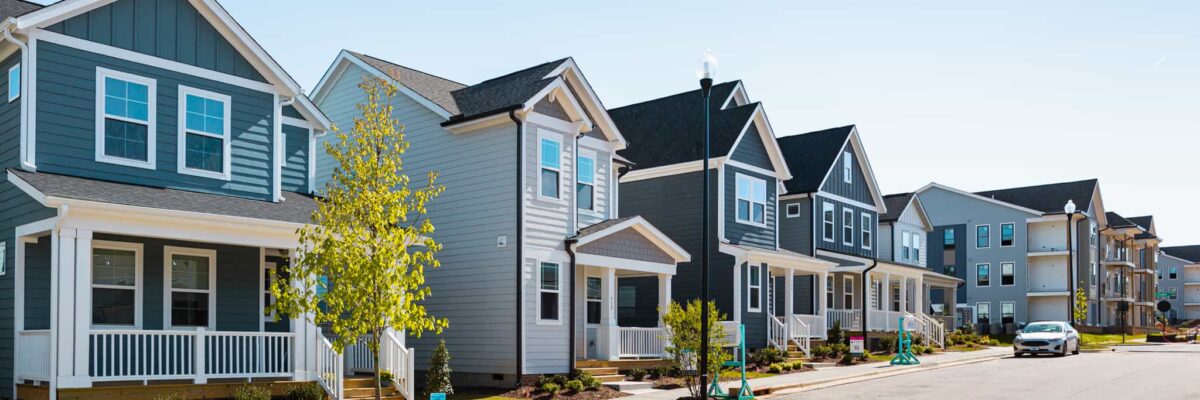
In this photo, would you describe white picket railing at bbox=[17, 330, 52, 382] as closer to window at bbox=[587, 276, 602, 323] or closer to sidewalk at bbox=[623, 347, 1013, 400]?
sidewalk at bbox=[623, 347, 1013, 400]

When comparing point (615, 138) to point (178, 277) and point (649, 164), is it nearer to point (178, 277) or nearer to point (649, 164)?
point (649, 164)

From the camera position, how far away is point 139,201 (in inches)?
675

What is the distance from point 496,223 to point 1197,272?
132879mm

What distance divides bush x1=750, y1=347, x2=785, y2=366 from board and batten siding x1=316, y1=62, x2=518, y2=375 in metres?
9.43

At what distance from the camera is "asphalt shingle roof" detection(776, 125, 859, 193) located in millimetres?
38812

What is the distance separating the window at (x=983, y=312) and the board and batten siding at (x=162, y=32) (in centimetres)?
5838

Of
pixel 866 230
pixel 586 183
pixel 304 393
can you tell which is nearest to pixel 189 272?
pixel 304 393

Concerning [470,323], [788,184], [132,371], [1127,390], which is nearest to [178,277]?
[132,371]

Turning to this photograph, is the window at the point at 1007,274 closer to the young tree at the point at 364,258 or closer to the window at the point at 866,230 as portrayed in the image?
the window at the point at 866,230

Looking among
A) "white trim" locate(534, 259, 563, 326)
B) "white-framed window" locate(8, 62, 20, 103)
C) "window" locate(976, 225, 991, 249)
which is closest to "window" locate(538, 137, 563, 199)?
"white trim" locate(534, 259, 563, 326)

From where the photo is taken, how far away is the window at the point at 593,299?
2856 cm

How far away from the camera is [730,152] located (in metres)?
32.3

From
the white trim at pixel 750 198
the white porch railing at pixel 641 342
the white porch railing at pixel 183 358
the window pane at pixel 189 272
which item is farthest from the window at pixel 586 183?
the window pane at pixel 189 272

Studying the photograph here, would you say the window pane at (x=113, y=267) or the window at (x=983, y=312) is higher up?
the window pane at (x=113, y=267)
